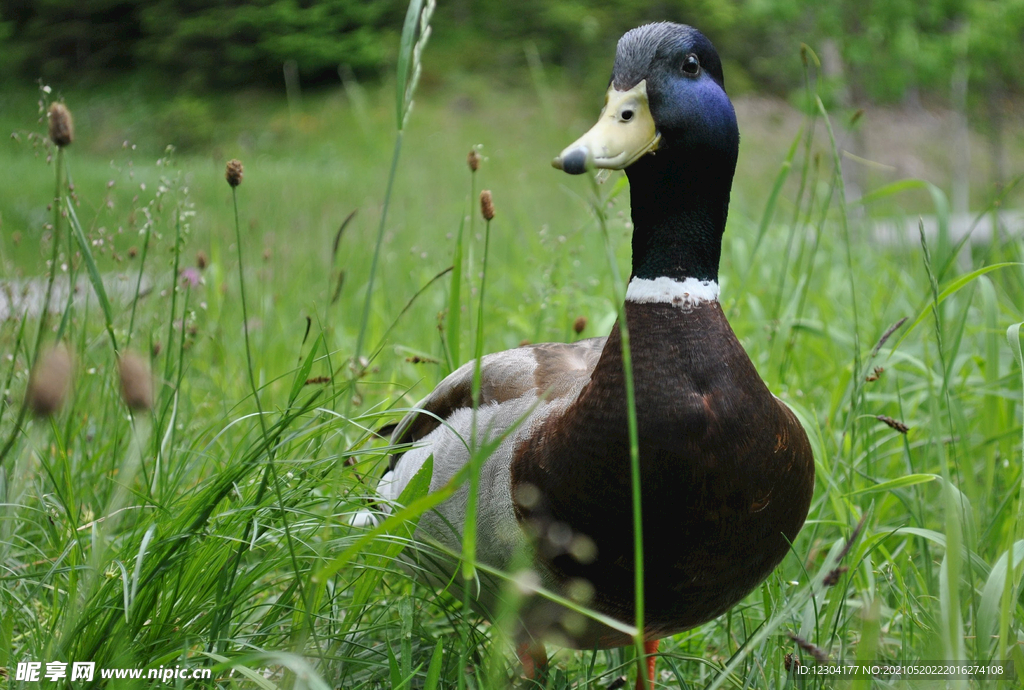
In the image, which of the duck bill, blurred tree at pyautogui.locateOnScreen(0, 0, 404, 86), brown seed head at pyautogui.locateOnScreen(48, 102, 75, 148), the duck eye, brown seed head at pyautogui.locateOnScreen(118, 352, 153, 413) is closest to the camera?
brown seed head at pyautogui.locateOnScreen(118, 352, 153, 413)

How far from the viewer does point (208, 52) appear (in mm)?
14961

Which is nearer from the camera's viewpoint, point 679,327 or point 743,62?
point 679,327

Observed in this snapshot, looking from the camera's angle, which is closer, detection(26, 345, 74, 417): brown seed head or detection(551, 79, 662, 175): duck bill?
detection(26, 345, 74, 417): brown seed head

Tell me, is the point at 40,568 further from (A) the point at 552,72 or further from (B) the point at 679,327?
(A) the point at 552,72

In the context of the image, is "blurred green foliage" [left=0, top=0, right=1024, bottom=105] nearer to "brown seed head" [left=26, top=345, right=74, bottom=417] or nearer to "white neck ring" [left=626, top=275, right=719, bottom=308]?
"white neck ring" [left=626, top=275, right=719, bottom=308]

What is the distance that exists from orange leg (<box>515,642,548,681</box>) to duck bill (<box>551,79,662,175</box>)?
3.08 ft

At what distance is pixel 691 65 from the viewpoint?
146cm

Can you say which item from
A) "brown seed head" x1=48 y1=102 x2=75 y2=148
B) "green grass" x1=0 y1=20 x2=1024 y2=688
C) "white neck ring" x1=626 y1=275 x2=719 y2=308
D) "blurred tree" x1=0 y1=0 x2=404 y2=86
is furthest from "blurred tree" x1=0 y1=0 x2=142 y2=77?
"white neck ring" x1=626 y1=275 x2=719 y2=308

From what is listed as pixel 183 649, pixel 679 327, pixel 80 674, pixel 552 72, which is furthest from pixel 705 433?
pixel 552 72

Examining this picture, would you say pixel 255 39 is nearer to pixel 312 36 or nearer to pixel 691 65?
pixel 312 36

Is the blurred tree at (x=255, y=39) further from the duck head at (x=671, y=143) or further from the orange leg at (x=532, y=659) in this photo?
the orange leg at (x=532, y=659)

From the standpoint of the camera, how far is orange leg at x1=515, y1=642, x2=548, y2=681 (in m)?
1.66

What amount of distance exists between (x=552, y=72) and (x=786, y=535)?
47.4ft

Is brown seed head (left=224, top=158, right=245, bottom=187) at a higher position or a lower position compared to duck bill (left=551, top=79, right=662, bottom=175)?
lower
